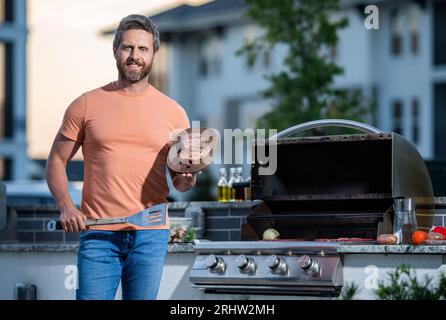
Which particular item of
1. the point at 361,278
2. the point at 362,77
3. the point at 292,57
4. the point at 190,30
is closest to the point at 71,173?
the point at 361,278

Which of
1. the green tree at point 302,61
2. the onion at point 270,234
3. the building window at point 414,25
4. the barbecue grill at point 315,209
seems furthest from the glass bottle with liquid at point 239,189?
the building window at point 414,25

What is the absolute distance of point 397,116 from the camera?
4197cm

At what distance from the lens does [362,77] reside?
41750mm

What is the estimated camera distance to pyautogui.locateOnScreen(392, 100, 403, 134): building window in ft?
137

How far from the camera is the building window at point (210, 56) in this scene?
47938 mm

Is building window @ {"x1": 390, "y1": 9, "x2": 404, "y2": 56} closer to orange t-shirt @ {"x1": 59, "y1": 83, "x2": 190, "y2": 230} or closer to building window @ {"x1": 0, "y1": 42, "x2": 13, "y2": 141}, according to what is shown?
building window @ {"x1": 0, "y1": 42, "x2": 13, "y2": 141}

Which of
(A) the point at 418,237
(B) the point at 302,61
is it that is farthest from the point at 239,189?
(B) the point at 302,61

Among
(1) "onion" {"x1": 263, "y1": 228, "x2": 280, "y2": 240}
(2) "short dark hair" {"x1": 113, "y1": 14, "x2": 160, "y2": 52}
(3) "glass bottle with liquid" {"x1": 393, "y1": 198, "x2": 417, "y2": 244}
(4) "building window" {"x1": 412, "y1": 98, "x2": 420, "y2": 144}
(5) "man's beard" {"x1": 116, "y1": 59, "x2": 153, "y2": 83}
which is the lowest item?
(1) "onion" {"x1": 263, "y1": 228, "x2": 280, "y2": 240}

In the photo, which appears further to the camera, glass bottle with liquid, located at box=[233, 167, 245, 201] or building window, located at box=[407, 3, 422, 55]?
building window, located at box=[407, 3, 422, 55]

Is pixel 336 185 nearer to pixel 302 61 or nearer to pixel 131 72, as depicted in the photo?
pixel 131 72

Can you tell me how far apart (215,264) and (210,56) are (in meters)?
41.3

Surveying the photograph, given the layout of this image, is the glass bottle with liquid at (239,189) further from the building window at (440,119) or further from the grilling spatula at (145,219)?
the building window at (440,119)

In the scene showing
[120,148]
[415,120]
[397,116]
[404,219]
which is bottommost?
[404,219]

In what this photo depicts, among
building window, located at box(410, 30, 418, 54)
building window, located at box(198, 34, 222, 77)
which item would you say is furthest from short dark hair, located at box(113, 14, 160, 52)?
building window, located at box(198, 34, 222, 77)
